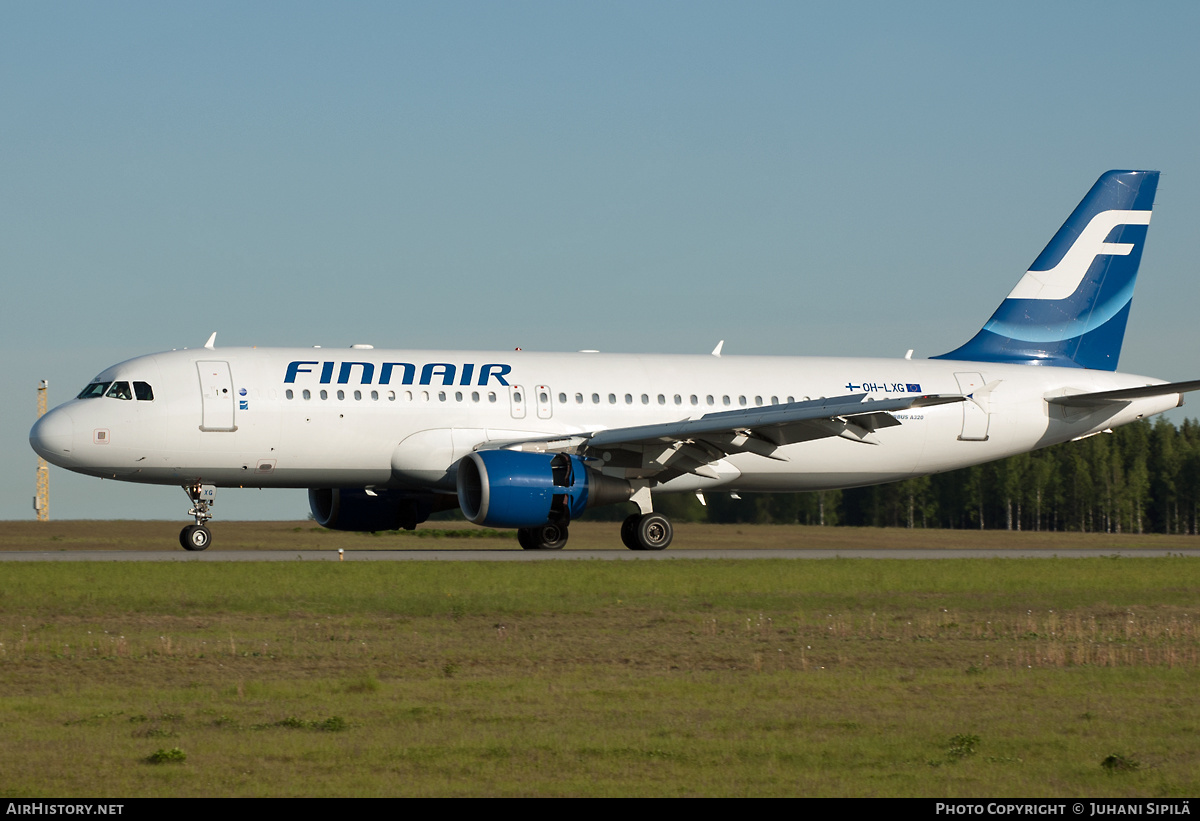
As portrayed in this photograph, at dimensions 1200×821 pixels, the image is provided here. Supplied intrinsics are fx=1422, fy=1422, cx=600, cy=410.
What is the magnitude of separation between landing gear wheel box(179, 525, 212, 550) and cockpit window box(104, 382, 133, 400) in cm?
303

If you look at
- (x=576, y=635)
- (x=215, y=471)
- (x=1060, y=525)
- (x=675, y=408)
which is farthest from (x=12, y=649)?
(x=1060, y=525)

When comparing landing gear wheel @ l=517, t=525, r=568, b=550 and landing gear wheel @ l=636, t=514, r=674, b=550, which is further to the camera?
landing gear wheel @ l=517, t=525, r=568, b=550

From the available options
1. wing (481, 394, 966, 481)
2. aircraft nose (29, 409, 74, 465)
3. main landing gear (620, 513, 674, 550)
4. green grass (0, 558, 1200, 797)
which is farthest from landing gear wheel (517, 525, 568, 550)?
aircraft nose (29, 409, 74, 465)

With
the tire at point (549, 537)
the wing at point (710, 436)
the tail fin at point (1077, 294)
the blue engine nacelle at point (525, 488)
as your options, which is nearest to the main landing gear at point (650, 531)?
the wing at point (710, 436)

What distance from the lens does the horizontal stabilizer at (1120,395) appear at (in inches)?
1260

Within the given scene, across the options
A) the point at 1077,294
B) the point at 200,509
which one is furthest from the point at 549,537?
the point at 1077,294

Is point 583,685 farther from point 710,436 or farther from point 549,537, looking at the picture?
point 549,537

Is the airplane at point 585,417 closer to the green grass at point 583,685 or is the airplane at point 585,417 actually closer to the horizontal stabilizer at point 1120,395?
the horizontal stabilizer at point 1120,395

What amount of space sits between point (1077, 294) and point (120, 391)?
2379 centimetres

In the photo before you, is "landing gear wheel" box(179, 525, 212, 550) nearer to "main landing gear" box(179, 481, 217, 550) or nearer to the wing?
"main landing gear" box(179, 481, 217, 550)

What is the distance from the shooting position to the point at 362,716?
11.4 meters

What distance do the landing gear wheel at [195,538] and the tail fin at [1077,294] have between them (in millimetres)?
19369

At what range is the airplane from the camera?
1132 inches

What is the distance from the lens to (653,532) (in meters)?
31.4
